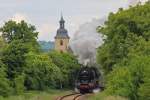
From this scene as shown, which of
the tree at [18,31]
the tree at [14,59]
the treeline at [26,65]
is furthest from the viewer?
the tree at [18,31]

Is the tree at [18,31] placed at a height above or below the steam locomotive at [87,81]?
above

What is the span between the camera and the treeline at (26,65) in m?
64.1

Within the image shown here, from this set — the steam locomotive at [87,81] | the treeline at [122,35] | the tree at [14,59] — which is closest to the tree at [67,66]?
the steam locomotive at [87,81]

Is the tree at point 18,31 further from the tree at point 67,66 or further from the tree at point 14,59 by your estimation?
the tree at point 14,59

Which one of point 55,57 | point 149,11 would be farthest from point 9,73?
point 55,57

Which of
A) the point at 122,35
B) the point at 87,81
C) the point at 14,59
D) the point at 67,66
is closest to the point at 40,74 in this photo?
the point at 87,81

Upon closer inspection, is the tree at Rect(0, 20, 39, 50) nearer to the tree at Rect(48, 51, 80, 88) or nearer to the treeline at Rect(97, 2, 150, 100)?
the tree at Rect(48, 51, 80, 88)

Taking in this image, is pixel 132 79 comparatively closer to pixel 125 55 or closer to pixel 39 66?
pixel 125 55

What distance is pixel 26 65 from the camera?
240 ft

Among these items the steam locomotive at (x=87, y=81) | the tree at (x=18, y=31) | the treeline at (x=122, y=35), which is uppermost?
the tree at (x=18, y=31)

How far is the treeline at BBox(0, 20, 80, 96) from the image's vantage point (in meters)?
64.1

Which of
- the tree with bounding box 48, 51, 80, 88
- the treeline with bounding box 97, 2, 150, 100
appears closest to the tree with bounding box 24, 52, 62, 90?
the tree with bounding box 48, 51, 80, 88

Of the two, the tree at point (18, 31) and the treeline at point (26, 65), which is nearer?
the treeline at point (26, 65)

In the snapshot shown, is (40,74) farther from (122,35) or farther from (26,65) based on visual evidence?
(122,35)
